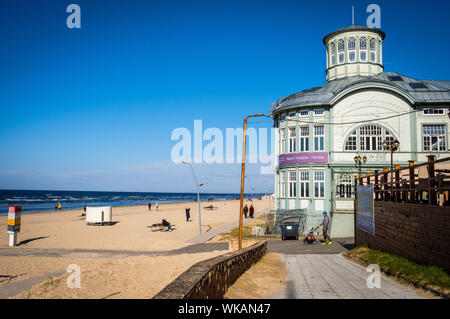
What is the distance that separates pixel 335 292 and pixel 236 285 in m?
2.39

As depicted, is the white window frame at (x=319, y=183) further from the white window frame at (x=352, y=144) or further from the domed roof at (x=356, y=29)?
the domed roof at (x=356, y=29)

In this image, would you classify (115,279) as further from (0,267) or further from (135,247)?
(135,247)

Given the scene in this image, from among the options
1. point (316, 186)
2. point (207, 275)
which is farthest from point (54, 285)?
point (316, 186)

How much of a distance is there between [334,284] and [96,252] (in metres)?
16.3

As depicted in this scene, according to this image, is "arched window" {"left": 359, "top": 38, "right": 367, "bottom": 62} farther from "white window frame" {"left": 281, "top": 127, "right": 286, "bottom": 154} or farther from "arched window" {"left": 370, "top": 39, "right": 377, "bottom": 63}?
"white window frame" {"left": 281, "top": 127, "right": 286, "bottom": 154}

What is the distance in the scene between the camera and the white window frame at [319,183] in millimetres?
27703

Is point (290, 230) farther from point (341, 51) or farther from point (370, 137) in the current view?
point (341, 51)

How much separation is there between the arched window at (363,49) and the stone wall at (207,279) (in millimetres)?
25600

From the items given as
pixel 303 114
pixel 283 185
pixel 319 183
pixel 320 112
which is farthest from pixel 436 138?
pixel 283 185

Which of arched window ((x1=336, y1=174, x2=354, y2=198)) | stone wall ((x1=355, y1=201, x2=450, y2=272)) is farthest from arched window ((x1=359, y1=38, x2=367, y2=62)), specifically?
stone wall ((x1=355, y1=201, x2=450, y2=272))

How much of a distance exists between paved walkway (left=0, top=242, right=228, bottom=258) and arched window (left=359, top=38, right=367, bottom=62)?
19479mm

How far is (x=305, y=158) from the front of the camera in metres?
28.1

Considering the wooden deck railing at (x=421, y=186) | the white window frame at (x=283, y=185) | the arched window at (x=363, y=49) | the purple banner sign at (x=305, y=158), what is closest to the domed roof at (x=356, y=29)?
the arched window at (x=363, y=49)
